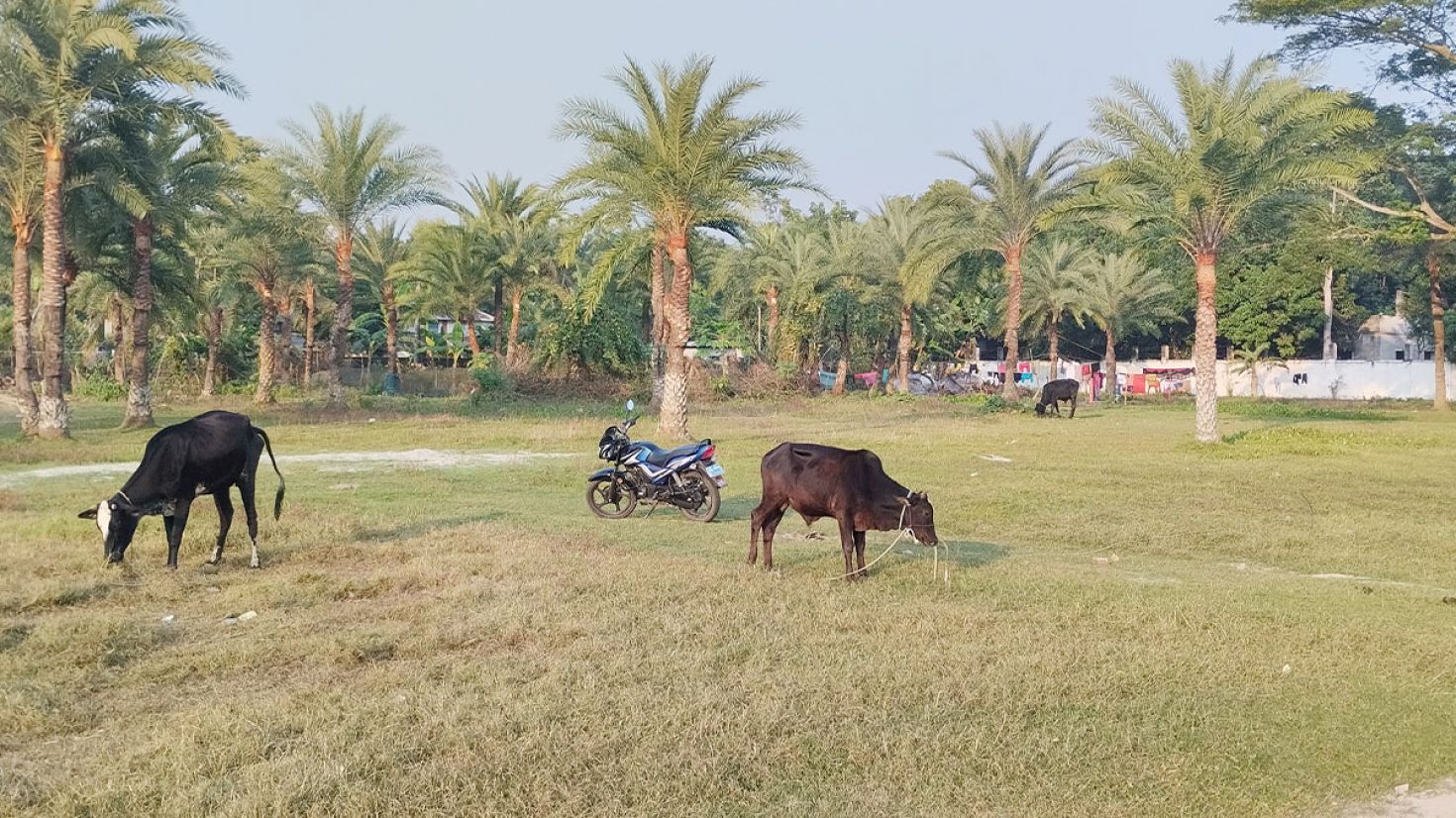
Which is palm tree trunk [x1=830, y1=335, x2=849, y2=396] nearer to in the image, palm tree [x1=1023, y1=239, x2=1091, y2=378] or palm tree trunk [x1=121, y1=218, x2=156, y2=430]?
palm tree [x1=1023, y1=239, x2=1091, y2=378]

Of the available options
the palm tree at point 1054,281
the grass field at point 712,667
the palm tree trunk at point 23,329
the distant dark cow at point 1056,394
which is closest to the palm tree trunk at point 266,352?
the palm tree trunk at point 23,329

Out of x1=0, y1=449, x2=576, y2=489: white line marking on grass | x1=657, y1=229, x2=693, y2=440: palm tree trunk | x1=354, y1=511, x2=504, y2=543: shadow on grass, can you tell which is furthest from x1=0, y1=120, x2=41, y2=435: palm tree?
x1=354, y1=511, x2=504, y2=543: shadow on grass

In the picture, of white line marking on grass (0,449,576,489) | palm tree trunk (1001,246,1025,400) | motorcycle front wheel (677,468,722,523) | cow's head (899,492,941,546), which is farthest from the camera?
palm tree trunk (1001,246,1025,400)

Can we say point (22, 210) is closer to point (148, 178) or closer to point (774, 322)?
point (148, 178)

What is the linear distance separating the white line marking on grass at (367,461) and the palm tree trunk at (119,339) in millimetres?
21538

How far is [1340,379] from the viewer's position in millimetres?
46812

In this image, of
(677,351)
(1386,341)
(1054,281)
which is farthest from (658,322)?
(1386,341)

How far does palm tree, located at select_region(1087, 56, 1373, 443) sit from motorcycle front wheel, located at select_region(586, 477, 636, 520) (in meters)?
14.1

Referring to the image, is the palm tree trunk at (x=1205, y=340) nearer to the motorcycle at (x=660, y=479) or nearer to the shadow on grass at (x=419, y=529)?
the motorcycle at (x=660, y=479)

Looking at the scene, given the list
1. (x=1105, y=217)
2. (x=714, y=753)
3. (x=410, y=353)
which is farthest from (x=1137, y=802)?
(x=410, y=353)

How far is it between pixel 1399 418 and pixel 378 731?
105ft

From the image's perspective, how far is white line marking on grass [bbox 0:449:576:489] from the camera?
15758mm

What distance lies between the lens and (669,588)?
8.05 metres

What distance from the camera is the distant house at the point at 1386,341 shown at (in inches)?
2063
